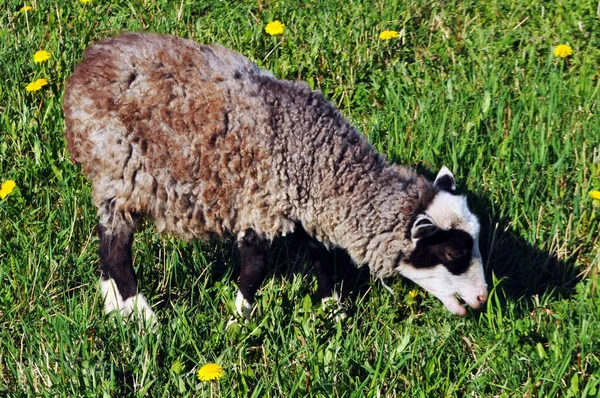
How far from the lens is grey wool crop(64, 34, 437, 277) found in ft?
15.0

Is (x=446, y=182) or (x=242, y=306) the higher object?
(x=446, y=182)

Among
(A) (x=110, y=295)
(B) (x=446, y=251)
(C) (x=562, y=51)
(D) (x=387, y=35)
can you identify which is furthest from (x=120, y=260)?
(C) (x=562, y=51)

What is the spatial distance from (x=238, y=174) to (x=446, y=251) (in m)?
1.14

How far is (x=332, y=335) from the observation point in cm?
Answer: 477

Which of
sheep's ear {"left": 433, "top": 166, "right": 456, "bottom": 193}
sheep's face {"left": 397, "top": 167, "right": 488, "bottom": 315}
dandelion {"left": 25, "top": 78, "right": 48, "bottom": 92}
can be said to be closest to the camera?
sheep's face {"left": 397, "top": 167, "right": 488, "bottom": 315}

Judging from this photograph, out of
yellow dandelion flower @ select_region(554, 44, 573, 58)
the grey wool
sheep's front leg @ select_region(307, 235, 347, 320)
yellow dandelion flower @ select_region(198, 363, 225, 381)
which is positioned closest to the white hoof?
the grey wool

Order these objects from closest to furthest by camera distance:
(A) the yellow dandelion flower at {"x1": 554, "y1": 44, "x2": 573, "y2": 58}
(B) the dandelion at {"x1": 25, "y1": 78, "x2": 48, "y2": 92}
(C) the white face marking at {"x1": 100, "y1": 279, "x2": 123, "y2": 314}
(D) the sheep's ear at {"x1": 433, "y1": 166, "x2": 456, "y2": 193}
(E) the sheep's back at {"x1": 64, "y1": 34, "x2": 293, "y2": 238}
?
(E) the sheep's back at {"x1": 64, "y1": 34, "x2": 293, "y2": 238}
(C) the white face marking at {"x1": 100, "y1": 279, "x2": 123, "y2": 314}
(D) the sheep's ear at {"x1": 433, "y1": 166, "x2": 456, "y2": 193}
(B) the dandelion at {"x1": 25, "y1": 78, "x2": 48, "y2": 92}
(A) the yellow dandelion flower at {"x1": 554, "y1": 44, "x2": 573, "y2": 58}

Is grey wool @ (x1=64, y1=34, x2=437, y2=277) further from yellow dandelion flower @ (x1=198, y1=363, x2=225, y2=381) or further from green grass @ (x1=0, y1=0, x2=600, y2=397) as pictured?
yellow dandelion flower @ (x1=198, y1=363, x2=225, y2=381)

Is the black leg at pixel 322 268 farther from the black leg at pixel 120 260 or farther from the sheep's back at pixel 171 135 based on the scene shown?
the black leg at pixel 120 260

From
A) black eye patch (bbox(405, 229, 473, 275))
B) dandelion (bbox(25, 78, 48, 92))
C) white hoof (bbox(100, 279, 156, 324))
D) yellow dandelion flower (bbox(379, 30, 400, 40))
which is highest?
yellow dandelion flower (bbox(379, 30, 400, 40))

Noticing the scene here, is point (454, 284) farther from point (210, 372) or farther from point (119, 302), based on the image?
point (119, 302)

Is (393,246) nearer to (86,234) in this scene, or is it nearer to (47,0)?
(86,234)

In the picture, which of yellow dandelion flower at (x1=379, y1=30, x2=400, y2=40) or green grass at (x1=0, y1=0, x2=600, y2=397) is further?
yellow dandelion flower at (x1=379, y1=30, x2=400, y2=40)

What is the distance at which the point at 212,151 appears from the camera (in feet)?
15.0
